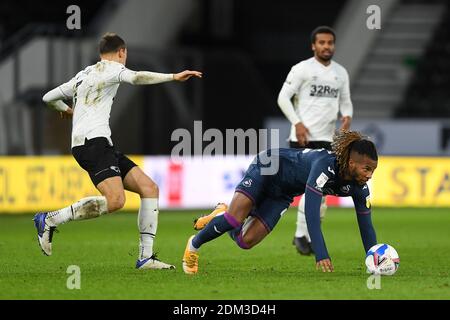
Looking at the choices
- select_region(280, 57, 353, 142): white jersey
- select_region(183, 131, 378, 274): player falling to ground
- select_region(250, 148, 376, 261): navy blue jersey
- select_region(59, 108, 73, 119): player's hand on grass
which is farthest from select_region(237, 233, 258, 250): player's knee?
select_region(280, 57, 353, 142): white jersey

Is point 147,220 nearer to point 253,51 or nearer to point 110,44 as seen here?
point 110,44

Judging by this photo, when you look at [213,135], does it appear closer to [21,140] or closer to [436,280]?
[21,140]

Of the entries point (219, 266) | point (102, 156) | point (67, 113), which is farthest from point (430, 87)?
point (102, 156)

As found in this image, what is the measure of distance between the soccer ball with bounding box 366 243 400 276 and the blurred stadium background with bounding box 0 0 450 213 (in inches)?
404

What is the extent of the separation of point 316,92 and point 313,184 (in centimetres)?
282

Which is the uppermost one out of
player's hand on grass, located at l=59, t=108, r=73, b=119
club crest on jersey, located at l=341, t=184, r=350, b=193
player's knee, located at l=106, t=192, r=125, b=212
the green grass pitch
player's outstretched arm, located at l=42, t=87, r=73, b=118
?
player's outstretched arm, located at l=42, t=87, r=73, b=118

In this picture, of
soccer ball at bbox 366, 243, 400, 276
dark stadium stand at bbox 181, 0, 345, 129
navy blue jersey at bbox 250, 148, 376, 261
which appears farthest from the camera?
dark stadium stand at bbox 181, 0, 345, 129

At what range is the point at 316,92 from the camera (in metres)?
11.3

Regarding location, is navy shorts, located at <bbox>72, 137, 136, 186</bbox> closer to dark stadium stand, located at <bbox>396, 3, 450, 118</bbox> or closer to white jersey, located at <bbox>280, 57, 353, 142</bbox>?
white jersey, located at <bbox>280, 57, 353, 142</bbox>

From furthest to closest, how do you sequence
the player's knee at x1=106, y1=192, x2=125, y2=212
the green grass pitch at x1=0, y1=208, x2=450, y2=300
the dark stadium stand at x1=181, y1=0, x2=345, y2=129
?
the dark stadium stand at x1=181, y1=0, x2=345, y2=129
the player's knee at x1=106, y1=192, x2=125, y2=212
the green grass pitch at x1=0, y1=208, x2=450, y2=300

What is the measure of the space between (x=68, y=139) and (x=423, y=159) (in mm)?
6506

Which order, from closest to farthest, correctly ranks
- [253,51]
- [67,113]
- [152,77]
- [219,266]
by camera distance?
[152,77] → [67,113] → [219,266] → [253,51]

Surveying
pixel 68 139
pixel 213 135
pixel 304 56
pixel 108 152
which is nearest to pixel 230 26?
pixel 304 56

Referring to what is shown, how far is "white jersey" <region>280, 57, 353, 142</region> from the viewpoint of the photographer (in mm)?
11242
